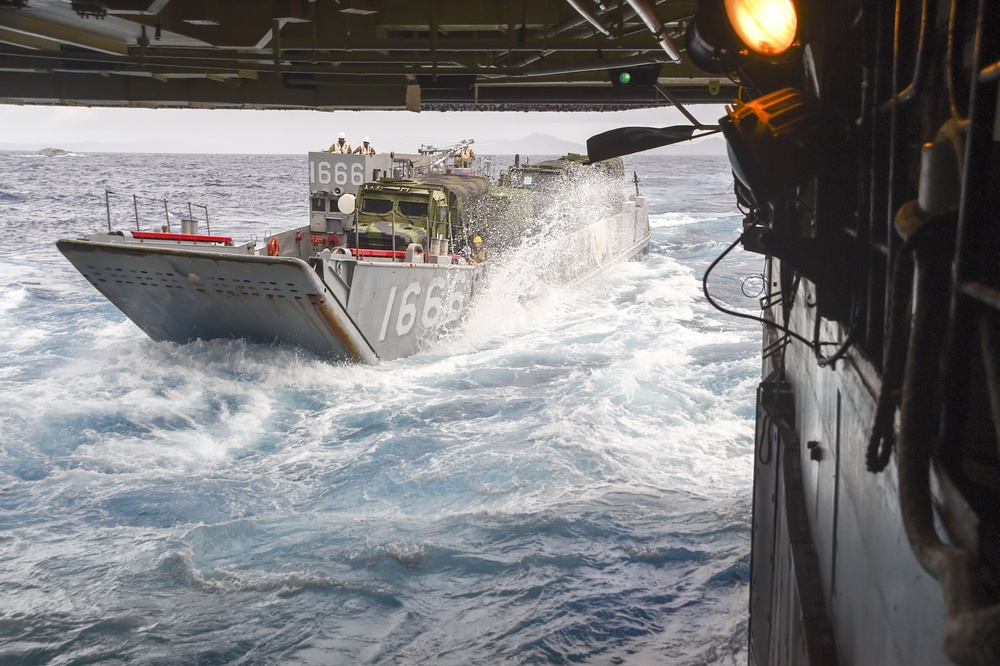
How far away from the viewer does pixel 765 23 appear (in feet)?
11.7

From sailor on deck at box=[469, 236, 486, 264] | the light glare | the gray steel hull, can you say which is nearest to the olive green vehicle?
sailor on deck at box=[469, 236, 486, 264]

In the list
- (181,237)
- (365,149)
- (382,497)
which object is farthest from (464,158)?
(382,497)

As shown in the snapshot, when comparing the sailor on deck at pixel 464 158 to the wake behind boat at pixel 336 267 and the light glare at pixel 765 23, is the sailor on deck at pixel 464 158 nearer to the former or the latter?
the wake behind boat at pixel 336 267

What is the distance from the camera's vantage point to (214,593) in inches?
342

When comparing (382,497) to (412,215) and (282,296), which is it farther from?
(412,215)

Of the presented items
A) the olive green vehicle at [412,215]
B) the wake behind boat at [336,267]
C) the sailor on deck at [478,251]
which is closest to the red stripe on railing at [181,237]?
the wake behind boat at [336,267]

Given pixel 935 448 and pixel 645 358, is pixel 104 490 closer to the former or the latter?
pixel 645 358

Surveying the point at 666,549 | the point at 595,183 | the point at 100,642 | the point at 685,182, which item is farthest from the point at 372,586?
the point at 685,182

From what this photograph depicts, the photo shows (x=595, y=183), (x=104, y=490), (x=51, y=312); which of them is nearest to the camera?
(x=104, y=490)

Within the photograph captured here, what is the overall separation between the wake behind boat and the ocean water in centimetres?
66

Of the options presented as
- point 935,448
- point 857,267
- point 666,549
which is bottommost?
point 666,549

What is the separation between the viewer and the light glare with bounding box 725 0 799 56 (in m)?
3.47

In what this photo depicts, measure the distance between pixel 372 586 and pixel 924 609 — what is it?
730 cm

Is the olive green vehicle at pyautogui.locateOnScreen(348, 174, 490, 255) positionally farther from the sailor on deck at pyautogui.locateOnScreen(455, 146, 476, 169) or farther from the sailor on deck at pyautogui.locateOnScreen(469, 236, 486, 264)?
the sailor on deck at pyautogui.locateOnScreen(455, 146, 476, 169)
